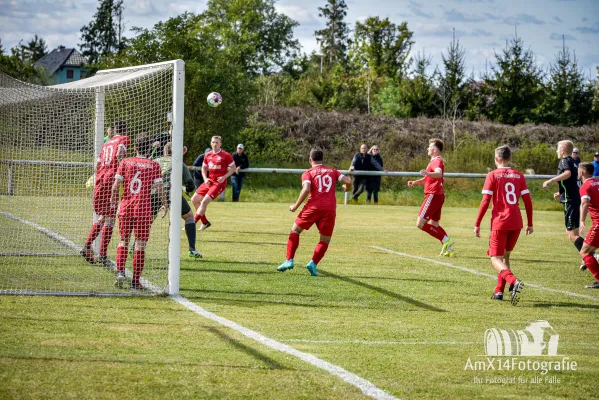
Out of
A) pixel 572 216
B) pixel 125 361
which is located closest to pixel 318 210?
pixel 572 216

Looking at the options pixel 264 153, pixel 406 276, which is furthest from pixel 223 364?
pixel 264 153

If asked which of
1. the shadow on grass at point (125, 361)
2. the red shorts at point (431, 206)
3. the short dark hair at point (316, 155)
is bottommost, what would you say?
the shadow on grass at point (125, 361)

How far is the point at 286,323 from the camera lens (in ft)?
25.2

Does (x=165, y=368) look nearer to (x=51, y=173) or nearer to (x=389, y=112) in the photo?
(x=51, y=173)

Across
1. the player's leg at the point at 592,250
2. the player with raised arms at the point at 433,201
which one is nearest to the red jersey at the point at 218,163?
the player with raised arms at the point at 433,201

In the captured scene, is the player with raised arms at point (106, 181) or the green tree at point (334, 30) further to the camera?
the green tree at point (334, 30)

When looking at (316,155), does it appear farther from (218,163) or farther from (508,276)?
(218,163)

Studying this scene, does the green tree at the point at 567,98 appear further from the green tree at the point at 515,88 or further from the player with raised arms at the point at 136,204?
the player with raised arms at the point at 136,204

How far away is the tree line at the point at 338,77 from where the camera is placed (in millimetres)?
35188

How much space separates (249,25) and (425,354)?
3014 inches

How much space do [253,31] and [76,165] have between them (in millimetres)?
72311

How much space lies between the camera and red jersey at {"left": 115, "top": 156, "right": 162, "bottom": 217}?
9.40 metres

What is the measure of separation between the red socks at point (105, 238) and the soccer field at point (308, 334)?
45.8 inches

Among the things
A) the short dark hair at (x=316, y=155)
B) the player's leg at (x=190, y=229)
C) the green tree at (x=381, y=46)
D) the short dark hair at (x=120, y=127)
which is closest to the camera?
the short dark hair at (x=120, y=127)
